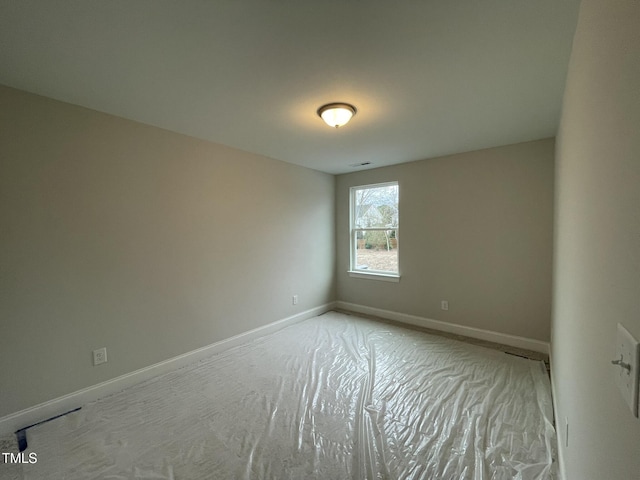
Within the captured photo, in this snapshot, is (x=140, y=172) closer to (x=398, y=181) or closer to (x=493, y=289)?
(x=398, y=181)

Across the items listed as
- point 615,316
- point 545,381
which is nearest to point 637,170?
point 615,316

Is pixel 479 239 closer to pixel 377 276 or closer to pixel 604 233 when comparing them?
pixel 377 276

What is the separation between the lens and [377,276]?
4398 mm

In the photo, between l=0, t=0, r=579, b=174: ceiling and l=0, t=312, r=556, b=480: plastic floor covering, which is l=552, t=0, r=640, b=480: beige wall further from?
l=0, t=312, r=556, b=480: plastic floor covering

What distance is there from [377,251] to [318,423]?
2902 mm

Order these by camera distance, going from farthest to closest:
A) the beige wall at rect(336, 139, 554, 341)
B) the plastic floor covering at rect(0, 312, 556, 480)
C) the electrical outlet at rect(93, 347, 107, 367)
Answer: the beige wall at rect(336, 139, 554, 341) → the electrical outlet at rect(93, 347, 107, 367) → the plastic floor covering at rect(0, 312, 556, 480)

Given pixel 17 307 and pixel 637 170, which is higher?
pixel 637 170

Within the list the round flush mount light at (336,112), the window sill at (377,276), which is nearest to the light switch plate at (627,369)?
the round flush mount light at (336,112)

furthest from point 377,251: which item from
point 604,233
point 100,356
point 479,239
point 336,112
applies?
point 604,233

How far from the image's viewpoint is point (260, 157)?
144 inches

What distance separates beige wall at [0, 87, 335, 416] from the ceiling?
0.33m

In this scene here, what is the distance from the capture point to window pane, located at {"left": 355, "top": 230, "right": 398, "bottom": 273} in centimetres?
433

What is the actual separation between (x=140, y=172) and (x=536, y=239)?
409 cm

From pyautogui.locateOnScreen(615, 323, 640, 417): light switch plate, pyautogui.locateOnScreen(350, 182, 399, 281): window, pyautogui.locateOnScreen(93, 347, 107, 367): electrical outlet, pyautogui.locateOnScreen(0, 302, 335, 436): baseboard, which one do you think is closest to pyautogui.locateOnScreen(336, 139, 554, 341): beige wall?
pyautogui.locateOnScreen(350, 182, 399, 281): window
